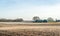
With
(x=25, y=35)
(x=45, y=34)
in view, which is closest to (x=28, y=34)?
(x=25, y=35)

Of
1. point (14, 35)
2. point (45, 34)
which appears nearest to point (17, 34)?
point (14, 35)

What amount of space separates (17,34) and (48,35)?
12.6 ft

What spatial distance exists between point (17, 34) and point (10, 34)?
865mm

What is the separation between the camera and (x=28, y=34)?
22625 millimetres

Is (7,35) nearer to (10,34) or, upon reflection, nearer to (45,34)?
(10,34)

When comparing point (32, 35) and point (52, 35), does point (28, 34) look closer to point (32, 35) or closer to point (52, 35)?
point (32, 35)

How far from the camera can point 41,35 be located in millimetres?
22703

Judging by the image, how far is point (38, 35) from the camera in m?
22.6

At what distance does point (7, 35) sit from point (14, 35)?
2.78 ft

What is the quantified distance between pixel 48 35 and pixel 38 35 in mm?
1291

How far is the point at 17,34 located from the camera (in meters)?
22.9

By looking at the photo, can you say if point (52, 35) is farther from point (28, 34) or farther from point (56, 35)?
point (28, 34)

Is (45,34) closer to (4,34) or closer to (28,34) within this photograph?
(28,34)

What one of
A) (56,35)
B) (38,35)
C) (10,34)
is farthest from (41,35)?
(10,34)
